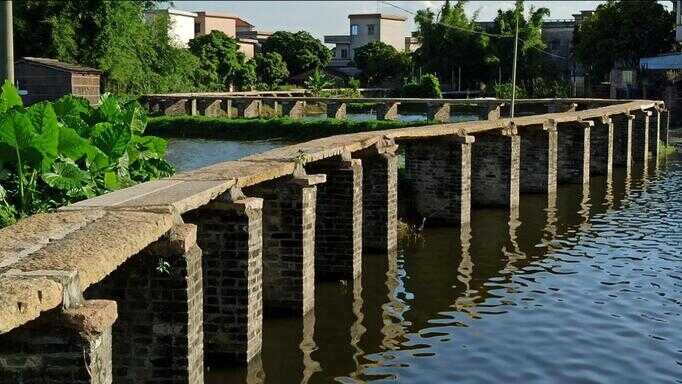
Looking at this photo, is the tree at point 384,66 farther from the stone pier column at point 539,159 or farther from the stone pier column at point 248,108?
the stone pier column at point 539,159

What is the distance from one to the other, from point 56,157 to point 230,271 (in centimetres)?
247

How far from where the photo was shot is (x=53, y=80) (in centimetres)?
3025

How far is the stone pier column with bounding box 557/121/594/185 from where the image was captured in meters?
24.6

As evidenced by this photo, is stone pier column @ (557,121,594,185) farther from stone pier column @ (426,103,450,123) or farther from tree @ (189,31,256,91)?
tree @ (189,31,256,91)

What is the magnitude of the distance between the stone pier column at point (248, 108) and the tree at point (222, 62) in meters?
16.6

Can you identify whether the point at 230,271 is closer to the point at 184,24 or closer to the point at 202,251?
the point at 202,251

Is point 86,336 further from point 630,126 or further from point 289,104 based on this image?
point 289,104

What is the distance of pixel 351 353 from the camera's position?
33.7 ft

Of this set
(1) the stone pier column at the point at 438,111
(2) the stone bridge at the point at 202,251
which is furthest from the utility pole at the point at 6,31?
(1) the stone pier column at the point at 438,111

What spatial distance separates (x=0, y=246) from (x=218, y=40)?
60986 millimetres

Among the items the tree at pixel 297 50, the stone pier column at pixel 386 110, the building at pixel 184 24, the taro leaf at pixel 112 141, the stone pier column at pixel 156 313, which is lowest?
the stone pier column at pixel 156 313

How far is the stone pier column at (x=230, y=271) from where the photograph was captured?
9492 millimetres

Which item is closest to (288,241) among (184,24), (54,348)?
(54,348)

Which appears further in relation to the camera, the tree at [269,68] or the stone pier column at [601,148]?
the tree at [269,68]
